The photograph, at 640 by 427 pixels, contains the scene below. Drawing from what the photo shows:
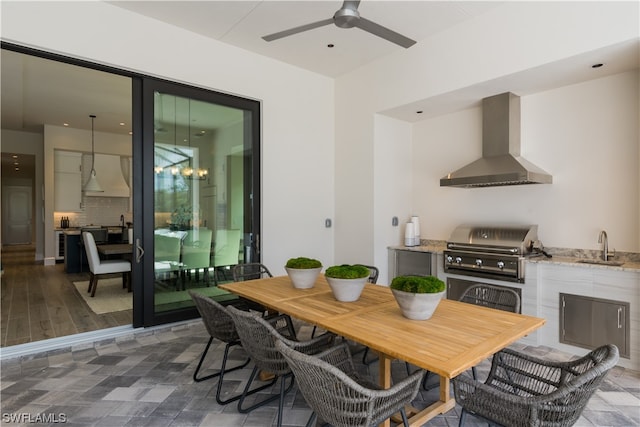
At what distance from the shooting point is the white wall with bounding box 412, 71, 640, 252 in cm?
328

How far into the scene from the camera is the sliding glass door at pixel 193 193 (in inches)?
144

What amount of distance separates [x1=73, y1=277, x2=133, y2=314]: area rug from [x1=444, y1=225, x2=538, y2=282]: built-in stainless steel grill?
13.3ft

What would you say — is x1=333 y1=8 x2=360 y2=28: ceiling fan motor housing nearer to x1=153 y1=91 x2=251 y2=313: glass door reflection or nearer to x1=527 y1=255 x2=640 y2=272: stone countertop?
x1=153 y1=91 x2=251 y2=313: glass door reflection

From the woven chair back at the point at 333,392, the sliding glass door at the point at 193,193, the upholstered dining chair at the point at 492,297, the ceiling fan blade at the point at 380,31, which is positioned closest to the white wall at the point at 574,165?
the upholstered dining chair at the point at 492,297

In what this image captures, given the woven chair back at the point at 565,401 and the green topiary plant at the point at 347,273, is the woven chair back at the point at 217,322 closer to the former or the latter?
the green topiary plant at the point at 347,273

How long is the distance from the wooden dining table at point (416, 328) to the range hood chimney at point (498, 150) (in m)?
1.89

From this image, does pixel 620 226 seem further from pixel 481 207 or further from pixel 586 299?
pixel 481 207

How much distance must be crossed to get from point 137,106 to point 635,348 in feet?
16.2

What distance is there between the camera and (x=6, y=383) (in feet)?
8.57

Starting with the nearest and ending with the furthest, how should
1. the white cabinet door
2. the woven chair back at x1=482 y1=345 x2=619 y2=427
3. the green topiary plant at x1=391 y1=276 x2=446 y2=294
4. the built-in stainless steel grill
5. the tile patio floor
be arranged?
the woven chair back at x1=482 y1=345 x2=619 y2=427 → the green topiary plant at x1=391 y1=276 x2=446 y2=294 → the tile patio floor → the built-in stainless steel grill → the white cabinet door

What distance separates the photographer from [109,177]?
8.61 metres

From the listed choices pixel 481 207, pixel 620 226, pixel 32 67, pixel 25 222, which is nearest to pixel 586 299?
pixel 620 226

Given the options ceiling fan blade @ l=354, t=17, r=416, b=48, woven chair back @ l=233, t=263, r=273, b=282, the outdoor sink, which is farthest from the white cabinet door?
the outdoor sink

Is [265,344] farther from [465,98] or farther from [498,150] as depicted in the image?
[465,98]
